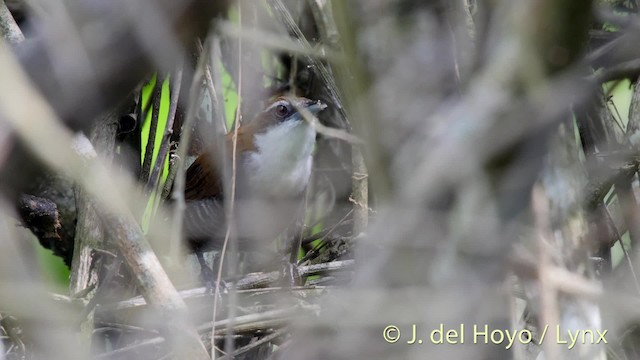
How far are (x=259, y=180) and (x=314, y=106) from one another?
Result: 67cm

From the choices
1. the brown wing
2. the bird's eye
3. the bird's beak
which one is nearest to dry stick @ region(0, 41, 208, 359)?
the bird's beak

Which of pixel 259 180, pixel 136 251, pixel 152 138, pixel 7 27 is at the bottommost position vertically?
pixel 136 251

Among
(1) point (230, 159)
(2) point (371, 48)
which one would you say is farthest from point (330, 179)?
(2) point (371, 48)

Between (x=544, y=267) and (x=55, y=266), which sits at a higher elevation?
(x=55, y=266)

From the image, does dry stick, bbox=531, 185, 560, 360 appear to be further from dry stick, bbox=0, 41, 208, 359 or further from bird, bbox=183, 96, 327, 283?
bird, bbox=183, 96, 327, 283

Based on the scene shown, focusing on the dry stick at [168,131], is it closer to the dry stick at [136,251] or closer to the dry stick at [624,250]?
the dry stick at [136,251]

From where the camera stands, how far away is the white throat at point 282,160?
460 centimetres

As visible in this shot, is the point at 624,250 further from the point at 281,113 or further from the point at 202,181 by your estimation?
the point at 202,181

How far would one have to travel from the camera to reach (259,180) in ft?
15.5

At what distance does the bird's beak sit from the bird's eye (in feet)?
0.78

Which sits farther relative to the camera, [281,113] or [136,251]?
[281,113]

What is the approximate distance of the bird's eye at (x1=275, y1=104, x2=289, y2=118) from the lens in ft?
15.0

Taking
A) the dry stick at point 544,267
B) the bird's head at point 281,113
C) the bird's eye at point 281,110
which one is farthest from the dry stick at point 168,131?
the dry stick at point 544,267

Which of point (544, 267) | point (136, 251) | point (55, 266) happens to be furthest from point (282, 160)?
point (544, 267)
